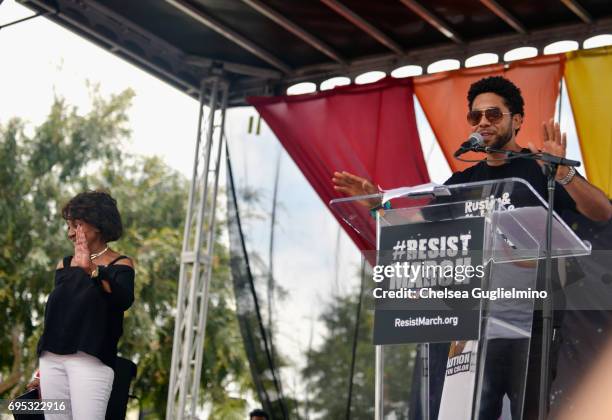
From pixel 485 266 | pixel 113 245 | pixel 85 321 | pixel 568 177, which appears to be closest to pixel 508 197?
pixel 485 266

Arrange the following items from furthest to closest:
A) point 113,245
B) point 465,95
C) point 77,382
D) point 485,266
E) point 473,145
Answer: point 113,245, point 465,95, point 77,382, point 473,145, point 485,266

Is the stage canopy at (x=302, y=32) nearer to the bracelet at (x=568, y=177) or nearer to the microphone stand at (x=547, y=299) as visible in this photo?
the bracelet at (x=568, y=177)

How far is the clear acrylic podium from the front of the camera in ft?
10.1

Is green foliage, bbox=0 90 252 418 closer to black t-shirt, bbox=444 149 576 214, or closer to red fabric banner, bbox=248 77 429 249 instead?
red fabric banner, bbox=248 77 429 249

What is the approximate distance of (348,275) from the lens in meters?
7.30

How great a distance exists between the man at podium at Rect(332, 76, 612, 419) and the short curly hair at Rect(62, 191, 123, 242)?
0.95 meters

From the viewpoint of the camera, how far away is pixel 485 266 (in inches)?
121

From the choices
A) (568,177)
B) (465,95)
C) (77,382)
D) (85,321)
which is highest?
(465,95)

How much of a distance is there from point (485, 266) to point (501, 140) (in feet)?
3.18

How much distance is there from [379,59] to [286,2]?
3.05 ft

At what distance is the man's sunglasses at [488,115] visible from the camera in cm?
393

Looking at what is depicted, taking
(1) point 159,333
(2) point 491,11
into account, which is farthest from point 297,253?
(1) point 159,333

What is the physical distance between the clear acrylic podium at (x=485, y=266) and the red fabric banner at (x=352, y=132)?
364 centimetres

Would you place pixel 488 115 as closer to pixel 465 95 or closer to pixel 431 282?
pixel 431 282
